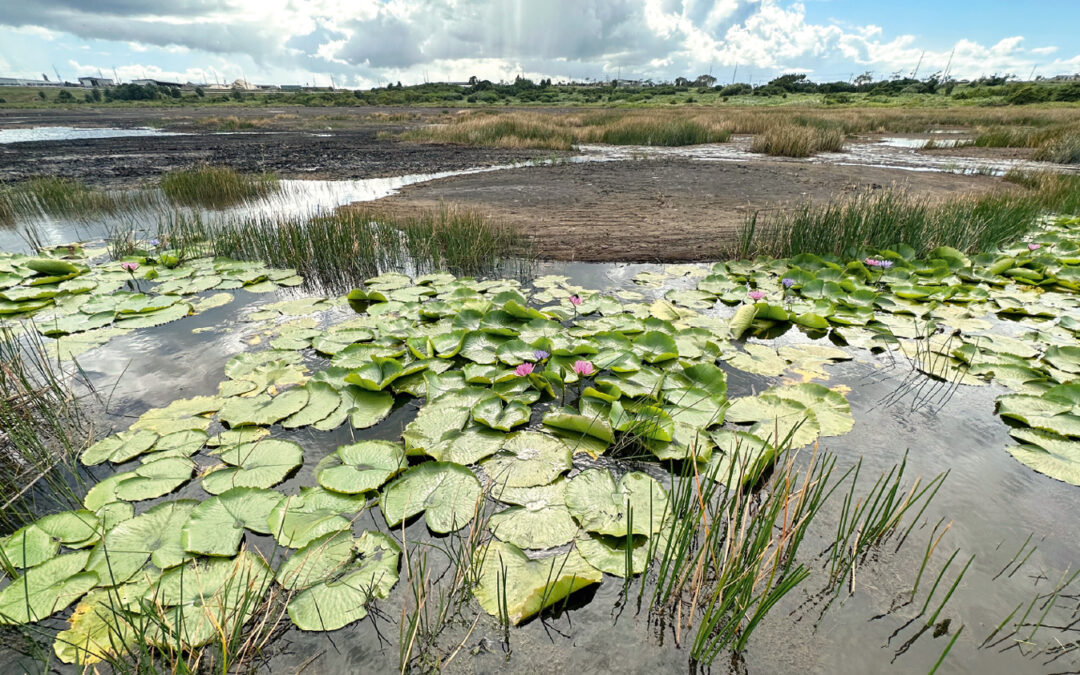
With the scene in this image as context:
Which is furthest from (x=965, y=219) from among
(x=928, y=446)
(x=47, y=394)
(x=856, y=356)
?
(x=47, y=394)

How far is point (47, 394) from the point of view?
2.64 metres

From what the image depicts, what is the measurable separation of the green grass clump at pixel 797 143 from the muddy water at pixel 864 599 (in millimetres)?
13918

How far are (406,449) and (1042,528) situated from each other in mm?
2791

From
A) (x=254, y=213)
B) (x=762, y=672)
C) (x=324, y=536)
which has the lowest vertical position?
(x=762, y=672)

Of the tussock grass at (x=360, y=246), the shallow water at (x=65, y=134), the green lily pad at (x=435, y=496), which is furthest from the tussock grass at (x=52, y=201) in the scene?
the shallow water at (x=65, y=134)

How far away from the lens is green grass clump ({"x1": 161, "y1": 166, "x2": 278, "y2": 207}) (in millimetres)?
8320

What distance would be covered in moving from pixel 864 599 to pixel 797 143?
15.7 metres

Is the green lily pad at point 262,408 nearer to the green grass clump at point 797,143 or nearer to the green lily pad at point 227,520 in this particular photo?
the green lily pad at point 227,520

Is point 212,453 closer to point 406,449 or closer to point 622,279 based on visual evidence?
point 406,449

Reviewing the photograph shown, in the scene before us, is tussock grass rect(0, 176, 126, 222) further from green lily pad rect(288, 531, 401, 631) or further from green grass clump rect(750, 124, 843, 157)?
green grass clump rect(750, 124, 843, 157)

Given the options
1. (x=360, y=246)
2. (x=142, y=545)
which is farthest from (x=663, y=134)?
(x=142, y=545)

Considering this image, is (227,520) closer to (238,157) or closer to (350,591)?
(350,591)

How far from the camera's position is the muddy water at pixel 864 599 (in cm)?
143

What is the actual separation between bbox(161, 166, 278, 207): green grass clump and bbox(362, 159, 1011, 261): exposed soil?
2926mm
